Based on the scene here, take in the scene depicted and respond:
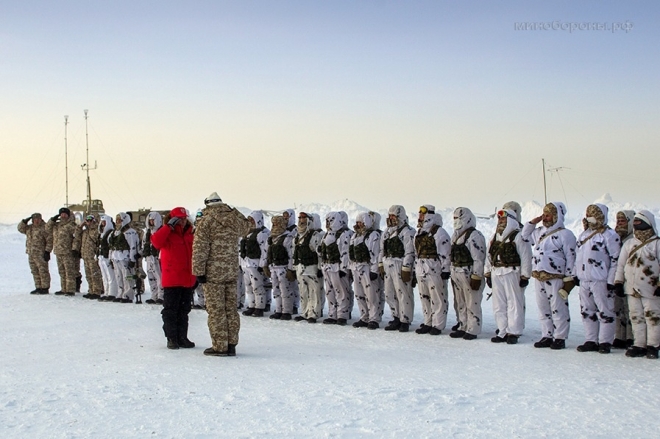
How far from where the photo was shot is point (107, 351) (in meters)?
9.73

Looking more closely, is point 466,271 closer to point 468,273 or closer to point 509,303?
point 468,273

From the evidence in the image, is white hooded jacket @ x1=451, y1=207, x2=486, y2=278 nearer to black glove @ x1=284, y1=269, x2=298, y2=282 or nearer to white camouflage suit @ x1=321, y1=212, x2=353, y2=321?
white camouflage suit @ x1=321, y1=212, x2=353, y2=321

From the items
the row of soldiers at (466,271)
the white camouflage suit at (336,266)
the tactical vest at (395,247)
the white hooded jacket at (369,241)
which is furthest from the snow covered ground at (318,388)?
the white camouflage suit at (336,266)

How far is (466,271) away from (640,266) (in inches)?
112

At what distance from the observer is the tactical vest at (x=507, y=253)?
35.5 ft

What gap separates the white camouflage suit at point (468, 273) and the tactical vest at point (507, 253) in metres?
0.42

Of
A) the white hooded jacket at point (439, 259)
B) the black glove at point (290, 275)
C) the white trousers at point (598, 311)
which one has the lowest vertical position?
the white trousers at point (598, 311)

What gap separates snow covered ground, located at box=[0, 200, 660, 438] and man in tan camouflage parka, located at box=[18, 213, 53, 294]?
8.23m

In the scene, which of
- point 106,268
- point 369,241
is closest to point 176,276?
point 369,241

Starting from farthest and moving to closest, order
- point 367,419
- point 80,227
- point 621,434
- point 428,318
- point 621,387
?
point 80,227 → point 428,318 → point 621,387 → point 367,419 → point 621,434

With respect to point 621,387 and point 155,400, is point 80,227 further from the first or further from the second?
point 621,387

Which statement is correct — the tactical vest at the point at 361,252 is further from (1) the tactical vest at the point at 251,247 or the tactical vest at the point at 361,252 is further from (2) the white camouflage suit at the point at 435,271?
(1) the tactical vest at the point at 251,247

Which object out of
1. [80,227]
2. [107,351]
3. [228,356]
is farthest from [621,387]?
[80,227]

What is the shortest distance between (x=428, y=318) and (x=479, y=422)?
6041 millimetres
